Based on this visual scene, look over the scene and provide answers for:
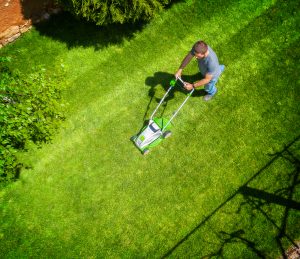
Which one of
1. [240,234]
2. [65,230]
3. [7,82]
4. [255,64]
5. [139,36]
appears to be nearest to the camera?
[7,82]

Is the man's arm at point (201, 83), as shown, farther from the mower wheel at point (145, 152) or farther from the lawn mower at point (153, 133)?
the mower wheel at point (145, 152)

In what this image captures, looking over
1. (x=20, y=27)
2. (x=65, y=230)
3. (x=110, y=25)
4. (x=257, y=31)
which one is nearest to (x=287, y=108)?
(x=257, y=31)

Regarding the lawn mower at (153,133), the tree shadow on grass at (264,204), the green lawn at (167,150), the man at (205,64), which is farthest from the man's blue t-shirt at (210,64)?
the tree shadow on grass at (264,204)

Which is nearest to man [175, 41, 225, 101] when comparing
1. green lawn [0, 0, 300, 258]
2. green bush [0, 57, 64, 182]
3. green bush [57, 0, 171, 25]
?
green lawn [0, 0, 300, 258]

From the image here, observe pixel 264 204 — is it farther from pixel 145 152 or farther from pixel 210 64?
pixel 210 64

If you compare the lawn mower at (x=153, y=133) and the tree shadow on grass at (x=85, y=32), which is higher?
the tree shadow on grass at (x=85, y=32)

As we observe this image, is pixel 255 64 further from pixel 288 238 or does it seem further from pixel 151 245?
pixel 151 245
